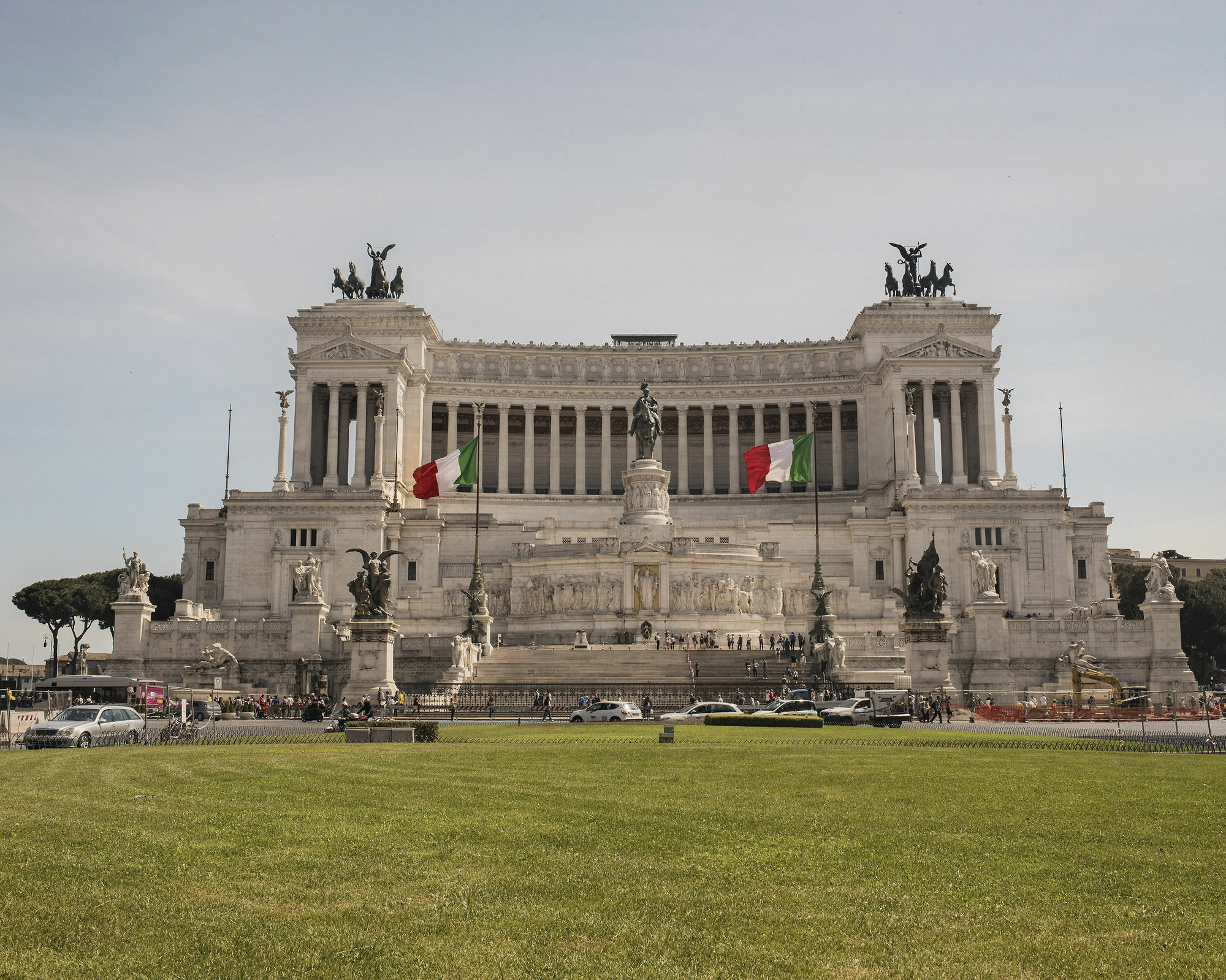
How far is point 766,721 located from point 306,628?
111 feet

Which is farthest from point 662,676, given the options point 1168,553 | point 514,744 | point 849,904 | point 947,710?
point 1168,553

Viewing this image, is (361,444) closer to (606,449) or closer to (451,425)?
(451,425)

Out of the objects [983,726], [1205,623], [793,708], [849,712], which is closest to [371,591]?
[793,708]

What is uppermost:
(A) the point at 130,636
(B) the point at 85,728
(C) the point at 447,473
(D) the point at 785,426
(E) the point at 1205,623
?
(D) the point at 785,426

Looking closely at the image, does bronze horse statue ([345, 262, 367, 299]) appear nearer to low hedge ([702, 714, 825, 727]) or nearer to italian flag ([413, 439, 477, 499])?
italian flag ([413, 439, 477, 499])

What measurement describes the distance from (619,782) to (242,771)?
7.80 meters

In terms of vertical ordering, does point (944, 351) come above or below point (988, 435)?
above

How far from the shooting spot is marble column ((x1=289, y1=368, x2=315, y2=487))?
343 feet

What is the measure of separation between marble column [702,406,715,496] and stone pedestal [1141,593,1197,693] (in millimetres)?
50837

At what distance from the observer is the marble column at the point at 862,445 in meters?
110

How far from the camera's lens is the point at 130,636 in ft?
238

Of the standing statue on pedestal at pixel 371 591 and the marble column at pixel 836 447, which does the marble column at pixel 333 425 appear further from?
the standing statue on pedestal at pixel 371 591

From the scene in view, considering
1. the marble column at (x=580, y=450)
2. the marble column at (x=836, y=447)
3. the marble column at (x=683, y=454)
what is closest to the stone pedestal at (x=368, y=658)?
the marble column at (x=580, y=450)

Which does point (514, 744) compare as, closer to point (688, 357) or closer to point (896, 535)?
point (896, 535)
